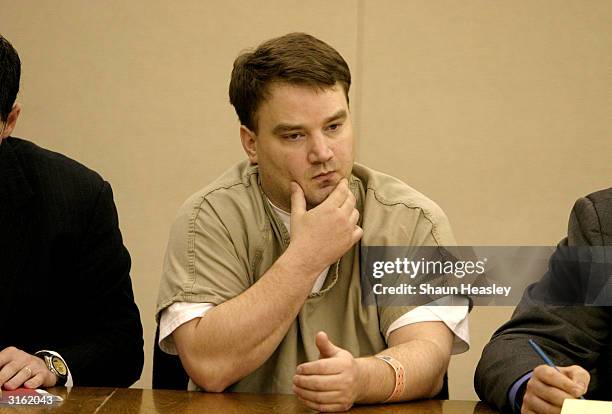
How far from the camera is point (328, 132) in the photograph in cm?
237

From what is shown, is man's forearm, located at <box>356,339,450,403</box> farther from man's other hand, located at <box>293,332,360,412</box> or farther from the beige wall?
the beige wall

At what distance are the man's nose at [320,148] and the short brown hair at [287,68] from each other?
123 millimetres

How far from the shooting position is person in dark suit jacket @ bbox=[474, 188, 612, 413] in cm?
211

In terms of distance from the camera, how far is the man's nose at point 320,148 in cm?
234

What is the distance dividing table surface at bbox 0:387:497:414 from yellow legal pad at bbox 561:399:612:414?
405 millimetres

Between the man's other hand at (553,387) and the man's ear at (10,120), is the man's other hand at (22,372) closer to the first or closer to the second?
the man's ear at (10,120)

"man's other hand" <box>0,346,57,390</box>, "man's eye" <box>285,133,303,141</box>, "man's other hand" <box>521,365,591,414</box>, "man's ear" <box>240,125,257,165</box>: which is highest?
"man's eye" <box>285,133,303,141</box>

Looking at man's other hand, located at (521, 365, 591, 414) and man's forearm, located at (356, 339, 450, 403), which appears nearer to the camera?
man's other hand, located at (521, 365, 591, 414)

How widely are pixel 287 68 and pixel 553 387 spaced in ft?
3.31

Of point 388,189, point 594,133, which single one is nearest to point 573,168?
point 594,133

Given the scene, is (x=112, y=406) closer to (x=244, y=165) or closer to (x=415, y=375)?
(x=415, y=375)

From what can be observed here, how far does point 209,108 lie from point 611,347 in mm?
2379
